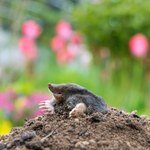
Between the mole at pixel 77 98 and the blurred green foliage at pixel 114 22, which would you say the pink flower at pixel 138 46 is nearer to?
the blurred green foliage at pixel 114 22

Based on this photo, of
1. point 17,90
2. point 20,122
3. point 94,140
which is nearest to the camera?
point 94,140

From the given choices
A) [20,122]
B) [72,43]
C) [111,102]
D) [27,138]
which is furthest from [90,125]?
[72,43]

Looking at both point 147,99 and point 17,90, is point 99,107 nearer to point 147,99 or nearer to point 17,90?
point 17,90

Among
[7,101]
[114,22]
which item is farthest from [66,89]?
[114,22]

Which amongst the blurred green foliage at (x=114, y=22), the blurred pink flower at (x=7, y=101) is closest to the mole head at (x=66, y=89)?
the blurred pink flower at (x=7, y=101)

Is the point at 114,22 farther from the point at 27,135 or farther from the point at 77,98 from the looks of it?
the point at 27,135

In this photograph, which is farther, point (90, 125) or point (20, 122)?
point (20, 122)
